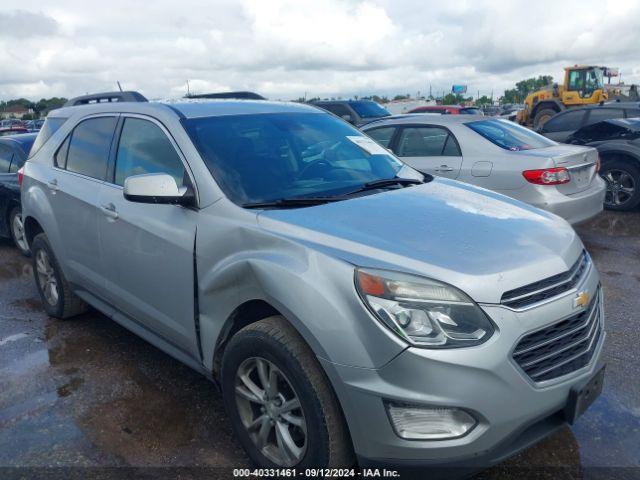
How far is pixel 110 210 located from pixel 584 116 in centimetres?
1019

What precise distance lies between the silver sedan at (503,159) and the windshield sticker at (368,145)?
1.59m

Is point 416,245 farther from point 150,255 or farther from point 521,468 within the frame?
point 150,255

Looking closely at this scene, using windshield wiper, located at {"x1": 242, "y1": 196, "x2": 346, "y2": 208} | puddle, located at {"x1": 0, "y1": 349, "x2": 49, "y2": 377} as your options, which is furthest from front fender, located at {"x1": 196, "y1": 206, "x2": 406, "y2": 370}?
puddle, located at {"x1": 0, "y1": 349, "x2": 49, "y2": 377}

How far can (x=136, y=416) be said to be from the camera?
3326mm

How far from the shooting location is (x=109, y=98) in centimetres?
506

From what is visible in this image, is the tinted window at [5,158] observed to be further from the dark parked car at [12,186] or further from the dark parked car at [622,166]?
→ the dark parked car at [622,166]

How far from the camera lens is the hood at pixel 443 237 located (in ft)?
7.30

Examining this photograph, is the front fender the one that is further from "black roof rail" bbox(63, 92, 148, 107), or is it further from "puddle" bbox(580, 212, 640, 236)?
"puddle" bbox(580, 212, 640, 236)

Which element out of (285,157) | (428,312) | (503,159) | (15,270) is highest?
(285,157)

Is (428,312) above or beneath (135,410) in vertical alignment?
above

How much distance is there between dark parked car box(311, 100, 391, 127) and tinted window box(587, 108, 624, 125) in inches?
201

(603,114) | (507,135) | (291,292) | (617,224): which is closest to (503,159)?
(507,135)

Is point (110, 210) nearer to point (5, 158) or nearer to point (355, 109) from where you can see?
point (5, 158)

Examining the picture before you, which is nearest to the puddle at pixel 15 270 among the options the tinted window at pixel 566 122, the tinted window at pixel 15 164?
Result: the tinted window at pixel 15 164
